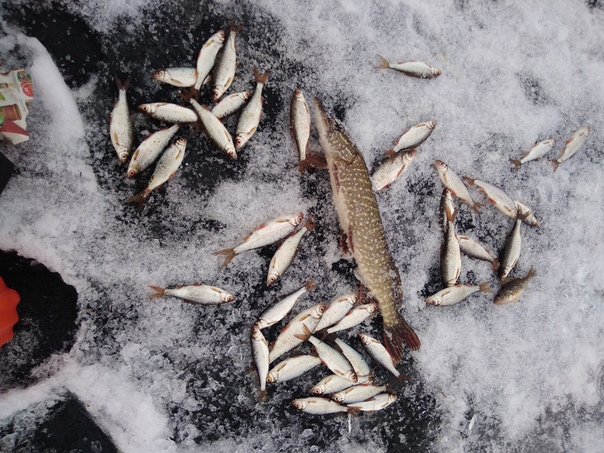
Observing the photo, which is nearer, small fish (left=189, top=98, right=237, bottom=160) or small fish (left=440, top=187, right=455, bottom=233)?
small fish (left=189, top=98, right=237, bottom=160)

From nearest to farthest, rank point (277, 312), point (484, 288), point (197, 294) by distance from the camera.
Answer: point (197, 294)
point (277, 312)
point (484, 288)

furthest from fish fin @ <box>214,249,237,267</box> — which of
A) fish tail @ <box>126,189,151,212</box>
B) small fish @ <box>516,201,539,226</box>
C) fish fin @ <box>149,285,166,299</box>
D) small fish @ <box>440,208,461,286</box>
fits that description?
small fish @ <box>516,201,539,226</box>

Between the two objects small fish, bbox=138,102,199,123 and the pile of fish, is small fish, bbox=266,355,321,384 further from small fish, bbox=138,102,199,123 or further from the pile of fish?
small fish, bbox=138,102,199,123

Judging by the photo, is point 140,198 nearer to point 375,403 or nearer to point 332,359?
point 332,359

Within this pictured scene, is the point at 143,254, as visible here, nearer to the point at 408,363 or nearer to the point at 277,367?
the point at 277,367

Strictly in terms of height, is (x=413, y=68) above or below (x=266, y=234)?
above

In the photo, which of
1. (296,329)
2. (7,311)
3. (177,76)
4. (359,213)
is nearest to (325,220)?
(359,213)

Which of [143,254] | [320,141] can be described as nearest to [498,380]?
[320,141]
